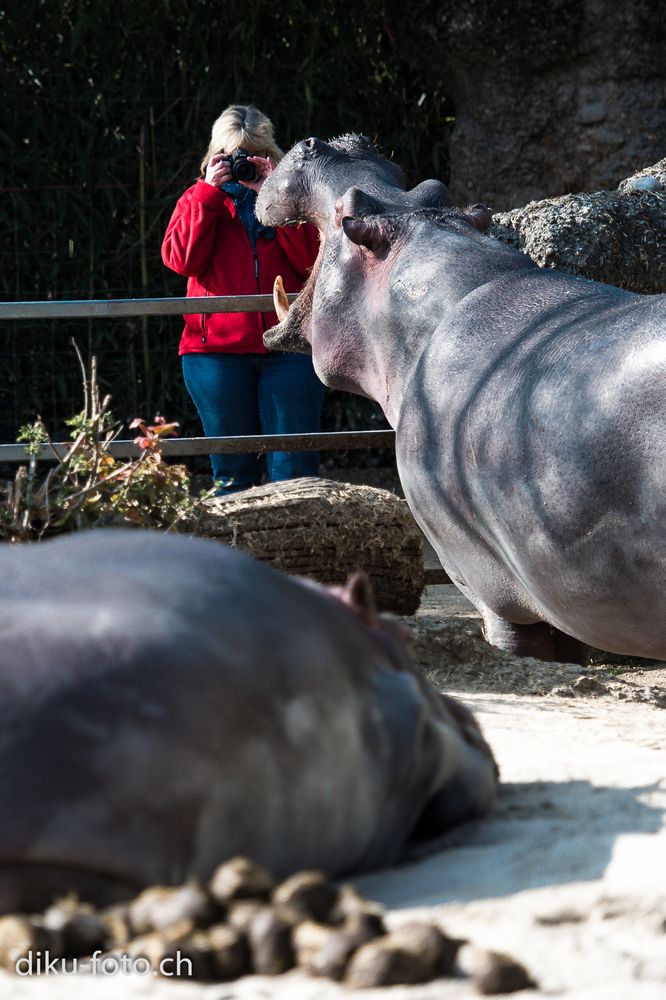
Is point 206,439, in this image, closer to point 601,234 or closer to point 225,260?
point 225,260

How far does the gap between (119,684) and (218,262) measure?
4.36m

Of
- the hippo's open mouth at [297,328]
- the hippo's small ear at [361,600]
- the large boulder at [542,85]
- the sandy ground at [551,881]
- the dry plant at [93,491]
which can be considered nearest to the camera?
the sandy ground at [551,881]

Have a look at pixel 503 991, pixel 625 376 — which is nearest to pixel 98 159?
pixel 625 376

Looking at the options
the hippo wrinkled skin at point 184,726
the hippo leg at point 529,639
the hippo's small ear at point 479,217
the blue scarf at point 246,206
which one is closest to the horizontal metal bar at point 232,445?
the blue scarf at point 246,206

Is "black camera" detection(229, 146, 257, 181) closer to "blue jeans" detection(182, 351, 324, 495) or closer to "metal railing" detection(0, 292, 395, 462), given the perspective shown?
"metal railing" detection(0, 292, 395, 462)

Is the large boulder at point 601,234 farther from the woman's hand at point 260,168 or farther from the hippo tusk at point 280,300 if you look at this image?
the woman's hand at point 260,168

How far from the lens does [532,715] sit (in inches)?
127

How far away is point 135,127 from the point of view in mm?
9094

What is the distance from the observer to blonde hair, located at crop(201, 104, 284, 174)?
5.57 meters

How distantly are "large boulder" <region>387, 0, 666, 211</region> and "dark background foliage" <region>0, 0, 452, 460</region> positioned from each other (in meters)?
0.43

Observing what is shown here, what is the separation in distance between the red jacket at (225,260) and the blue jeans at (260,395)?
7cm

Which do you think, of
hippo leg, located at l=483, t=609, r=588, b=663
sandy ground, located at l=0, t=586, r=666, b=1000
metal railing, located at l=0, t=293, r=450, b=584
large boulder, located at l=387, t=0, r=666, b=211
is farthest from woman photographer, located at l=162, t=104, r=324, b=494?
large boulder, located at l=387, t=0, r=666, b=211

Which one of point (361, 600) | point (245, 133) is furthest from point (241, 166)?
point (361, 600)

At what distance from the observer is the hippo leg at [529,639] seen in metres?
3.97
